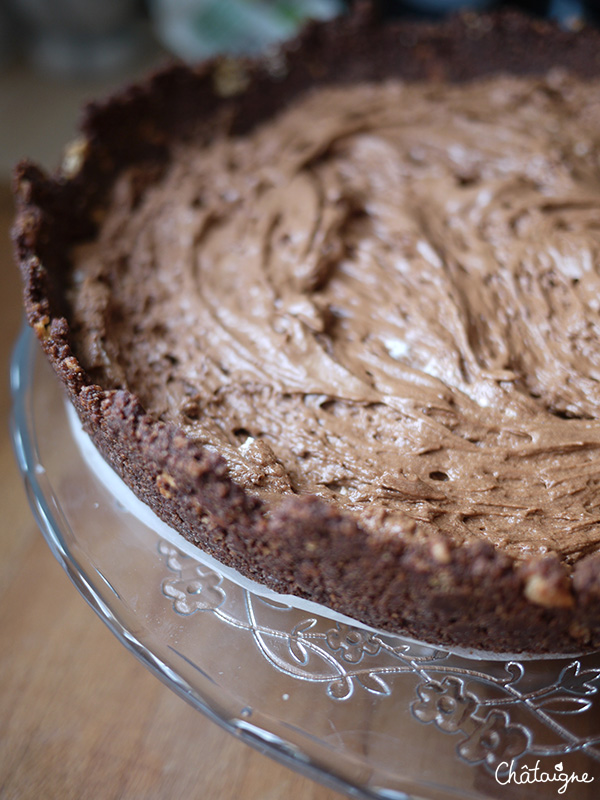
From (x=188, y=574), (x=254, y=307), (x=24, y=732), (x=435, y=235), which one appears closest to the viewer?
(x=188, y=574)

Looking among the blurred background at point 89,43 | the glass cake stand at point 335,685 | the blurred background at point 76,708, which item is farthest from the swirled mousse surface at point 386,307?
the blurred background at point 89,43

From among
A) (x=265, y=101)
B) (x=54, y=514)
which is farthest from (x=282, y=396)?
(x=265, y=101)

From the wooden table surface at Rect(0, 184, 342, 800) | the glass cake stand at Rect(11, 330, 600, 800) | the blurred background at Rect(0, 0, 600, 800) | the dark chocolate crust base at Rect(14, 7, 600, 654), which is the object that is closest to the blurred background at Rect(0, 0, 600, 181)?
the blurred background at Rect(0, 0, 600, 800)

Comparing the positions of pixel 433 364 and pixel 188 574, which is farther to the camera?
pixel 433 364

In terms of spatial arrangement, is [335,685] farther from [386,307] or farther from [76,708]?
[386,307]

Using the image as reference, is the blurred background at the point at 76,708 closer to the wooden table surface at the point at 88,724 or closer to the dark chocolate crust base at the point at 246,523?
the wooden table surface at the point at 88,724

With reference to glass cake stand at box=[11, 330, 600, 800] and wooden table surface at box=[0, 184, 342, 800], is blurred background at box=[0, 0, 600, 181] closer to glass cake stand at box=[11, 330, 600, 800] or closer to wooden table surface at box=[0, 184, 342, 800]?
wooden table surface at box=[0, 184, 342, 800]

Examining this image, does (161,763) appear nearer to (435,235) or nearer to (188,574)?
(188,574)
